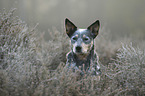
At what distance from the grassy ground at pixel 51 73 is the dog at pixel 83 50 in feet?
0.57

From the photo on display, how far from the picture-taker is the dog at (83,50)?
2.44 m

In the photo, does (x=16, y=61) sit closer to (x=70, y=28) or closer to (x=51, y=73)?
(x=51, y=73)

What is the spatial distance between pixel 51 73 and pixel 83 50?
62 centimetres

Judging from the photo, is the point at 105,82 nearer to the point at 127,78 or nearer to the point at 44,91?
the point at 127,78

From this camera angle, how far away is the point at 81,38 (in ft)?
8.21

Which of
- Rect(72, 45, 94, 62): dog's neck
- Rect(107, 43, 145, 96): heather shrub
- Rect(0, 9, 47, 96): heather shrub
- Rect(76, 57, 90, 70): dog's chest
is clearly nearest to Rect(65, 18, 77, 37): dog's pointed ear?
Rect(72, 45, 94, 62): dog's neck

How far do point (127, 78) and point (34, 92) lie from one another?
53.4 inches

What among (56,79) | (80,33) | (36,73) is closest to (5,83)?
(36,73)

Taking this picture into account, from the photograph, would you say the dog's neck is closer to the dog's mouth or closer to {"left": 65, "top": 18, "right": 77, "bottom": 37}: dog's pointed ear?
the dog's mouth

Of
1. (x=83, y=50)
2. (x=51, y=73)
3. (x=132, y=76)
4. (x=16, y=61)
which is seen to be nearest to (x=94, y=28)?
(x=83, y=50)

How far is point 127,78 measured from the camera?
2.37 m

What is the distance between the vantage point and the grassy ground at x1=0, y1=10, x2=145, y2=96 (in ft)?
5.96

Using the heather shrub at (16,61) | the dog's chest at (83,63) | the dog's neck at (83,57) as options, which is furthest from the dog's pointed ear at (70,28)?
the heather shrub at (16,61)

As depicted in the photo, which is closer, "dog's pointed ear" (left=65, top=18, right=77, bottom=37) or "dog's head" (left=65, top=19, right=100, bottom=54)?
"dog's head" (left=65, top=19, right=100, bottom=54)
